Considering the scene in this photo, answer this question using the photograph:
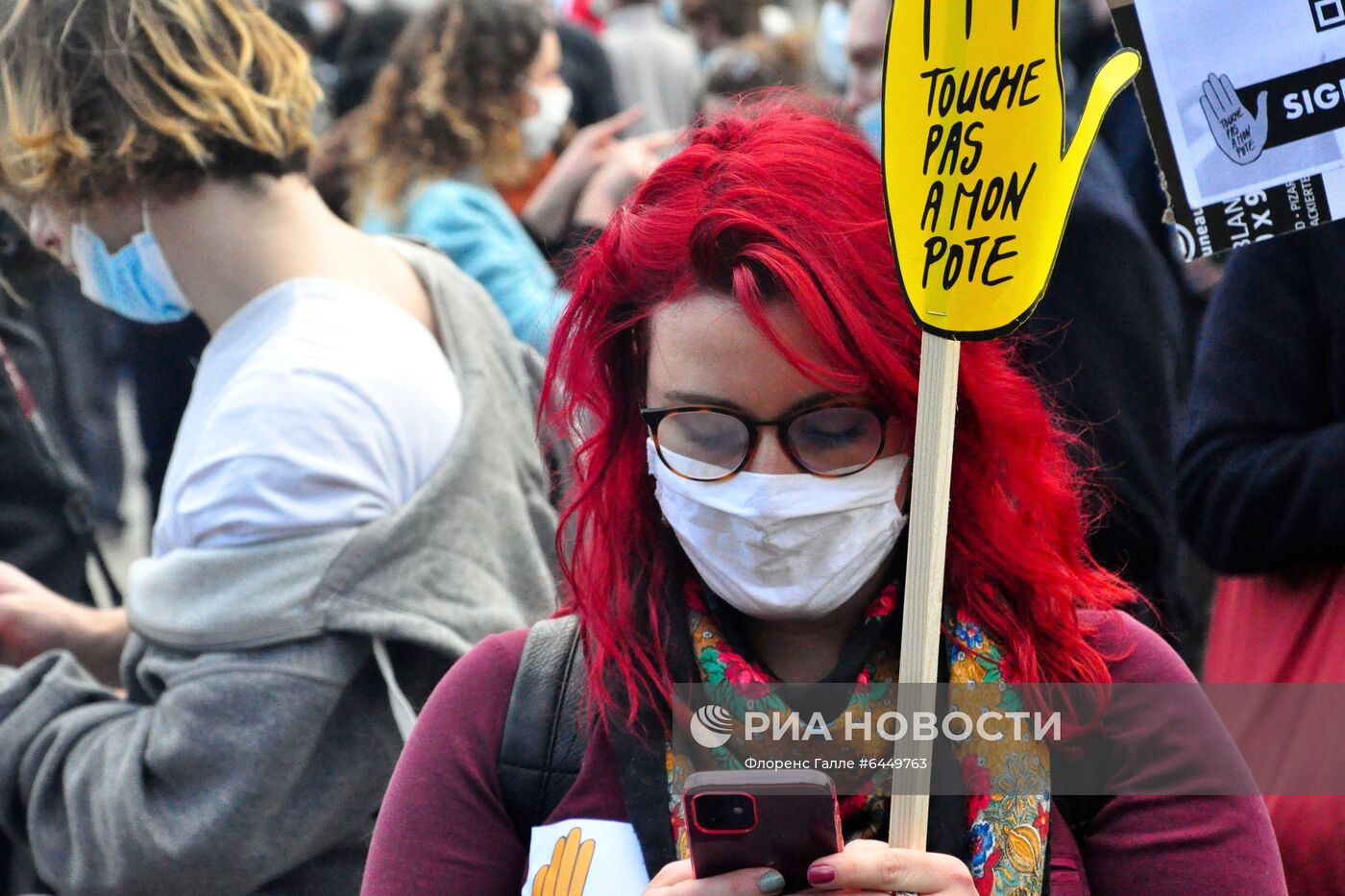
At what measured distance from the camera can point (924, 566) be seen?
136 cm

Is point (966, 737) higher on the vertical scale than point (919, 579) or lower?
lower

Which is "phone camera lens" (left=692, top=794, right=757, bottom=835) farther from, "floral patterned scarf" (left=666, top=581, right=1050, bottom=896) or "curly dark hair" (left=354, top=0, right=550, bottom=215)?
"curly dark hair" (left=354, top=0, right=550, bottom=215)

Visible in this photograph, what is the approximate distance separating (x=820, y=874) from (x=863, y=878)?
0.15 feet

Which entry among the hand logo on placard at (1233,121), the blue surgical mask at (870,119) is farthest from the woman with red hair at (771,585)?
the blue surgical mask at (870,119)

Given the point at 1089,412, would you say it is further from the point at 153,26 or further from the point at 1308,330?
the point at 153,26

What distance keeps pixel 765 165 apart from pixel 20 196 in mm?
1330

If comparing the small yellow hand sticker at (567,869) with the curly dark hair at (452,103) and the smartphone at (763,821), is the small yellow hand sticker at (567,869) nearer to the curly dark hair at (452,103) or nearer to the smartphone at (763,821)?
the smartphone at (763,821)

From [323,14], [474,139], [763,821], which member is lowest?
[763,821]

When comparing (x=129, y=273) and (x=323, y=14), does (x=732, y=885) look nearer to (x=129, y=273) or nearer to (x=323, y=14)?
(x=129, y=273)

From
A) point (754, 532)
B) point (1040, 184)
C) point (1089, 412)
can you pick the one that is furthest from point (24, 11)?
point (1089, 412)

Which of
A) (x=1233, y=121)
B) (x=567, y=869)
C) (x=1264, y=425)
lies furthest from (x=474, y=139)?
(x=567, y=869)

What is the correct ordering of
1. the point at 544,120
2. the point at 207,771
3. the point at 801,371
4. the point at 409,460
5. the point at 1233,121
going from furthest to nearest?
the point at 544,120 < the point at 409,460 < the point at 207,771 < the point at 1233,121 < the point at 801,371

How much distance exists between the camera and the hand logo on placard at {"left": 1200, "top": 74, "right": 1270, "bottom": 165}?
172 centimetres

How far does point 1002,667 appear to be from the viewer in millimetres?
1533
